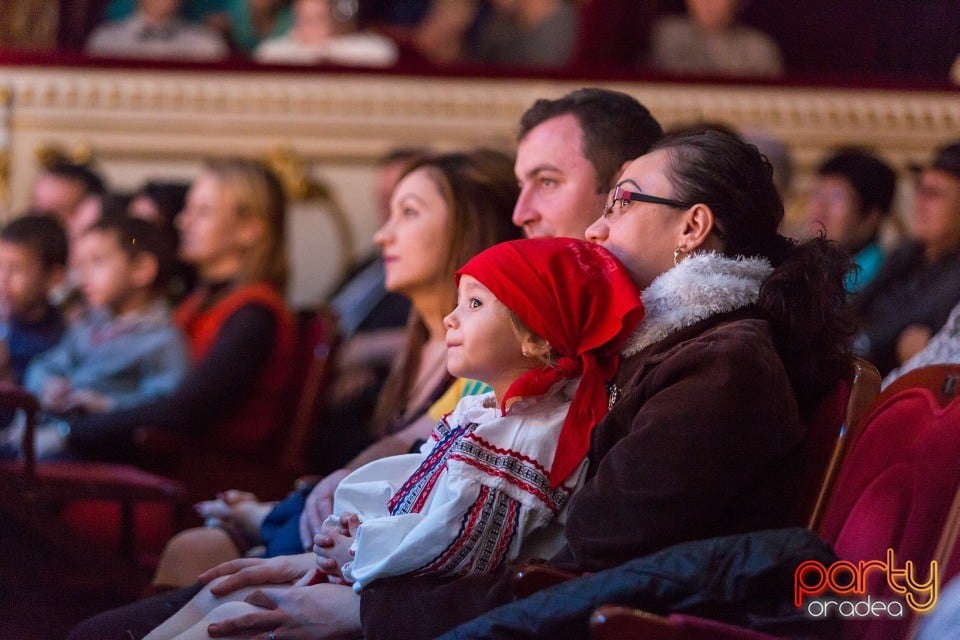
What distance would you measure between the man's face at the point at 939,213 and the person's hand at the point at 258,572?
80.1 inches

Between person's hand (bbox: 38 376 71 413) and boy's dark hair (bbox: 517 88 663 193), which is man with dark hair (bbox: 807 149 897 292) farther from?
person's hand (bbox: 38 376 71 413)

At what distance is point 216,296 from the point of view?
146 inches

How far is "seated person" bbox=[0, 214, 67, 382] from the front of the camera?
12.1ft

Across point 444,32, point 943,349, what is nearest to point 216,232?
point 444,32

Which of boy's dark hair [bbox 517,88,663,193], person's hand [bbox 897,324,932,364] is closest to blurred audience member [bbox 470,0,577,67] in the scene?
person's hand [bbox 897,324,932,364]

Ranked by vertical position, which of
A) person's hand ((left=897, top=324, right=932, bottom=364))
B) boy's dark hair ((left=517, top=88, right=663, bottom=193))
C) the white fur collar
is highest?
boy's dark hair ((left=517, top=88, right=663, bottom=193))

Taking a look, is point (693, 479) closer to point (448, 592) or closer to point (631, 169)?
point (448, 592)

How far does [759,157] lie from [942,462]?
1.68ft

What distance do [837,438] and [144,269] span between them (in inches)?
94.7

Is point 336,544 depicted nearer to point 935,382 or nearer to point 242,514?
point 242,514

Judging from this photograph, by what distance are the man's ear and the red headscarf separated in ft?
6.80

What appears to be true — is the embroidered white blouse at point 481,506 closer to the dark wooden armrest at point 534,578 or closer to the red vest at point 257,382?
the dark wooden armrest at point 534,578

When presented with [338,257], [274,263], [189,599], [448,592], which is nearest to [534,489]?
[448,592]

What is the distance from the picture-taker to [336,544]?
5.85 feet
